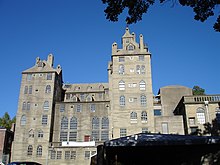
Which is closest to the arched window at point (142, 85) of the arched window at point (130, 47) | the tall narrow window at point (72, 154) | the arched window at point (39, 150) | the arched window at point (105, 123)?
the arched window at point (130, 47)

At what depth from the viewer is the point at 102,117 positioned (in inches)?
1879

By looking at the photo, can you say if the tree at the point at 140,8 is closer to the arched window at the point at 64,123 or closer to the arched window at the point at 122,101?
the arched window at the point at 122,101

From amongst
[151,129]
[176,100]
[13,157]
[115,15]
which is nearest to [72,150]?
[13,157]

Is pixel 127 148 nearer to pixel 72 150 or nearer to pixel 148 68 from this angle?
pixel 72 150

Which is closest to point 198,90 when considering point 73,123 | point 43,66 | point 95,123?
point 95,123

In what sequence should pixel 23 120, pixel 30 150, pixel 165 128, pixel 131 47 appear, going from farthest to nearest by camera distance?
1. pixel 131 47
2. pixel 23 120
3. pixel 30 150
4. pixel 165 128

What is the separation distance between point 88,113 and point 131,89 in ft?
32.3

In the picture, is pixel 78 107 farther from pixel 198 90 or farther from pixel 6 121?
pixel 198 90

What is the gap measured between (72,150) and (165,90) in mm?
24197

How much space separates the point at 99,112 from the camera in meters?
48.1

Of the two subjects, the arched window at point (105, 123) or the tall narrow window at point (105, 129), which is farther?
the arched window at point (105, 123)

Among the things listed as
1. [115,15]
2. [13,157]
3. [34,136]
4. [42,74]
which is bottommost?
[13,157]

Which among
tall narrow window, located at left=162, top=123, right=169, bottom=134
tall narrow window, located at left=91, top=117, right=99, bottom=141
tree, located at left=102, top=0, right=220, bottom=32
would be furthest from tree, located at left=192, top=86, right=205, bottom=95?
tree, located at left=102, top=0, right=220, bottom=32

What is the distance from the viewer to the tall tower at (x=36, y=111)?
146 ft
